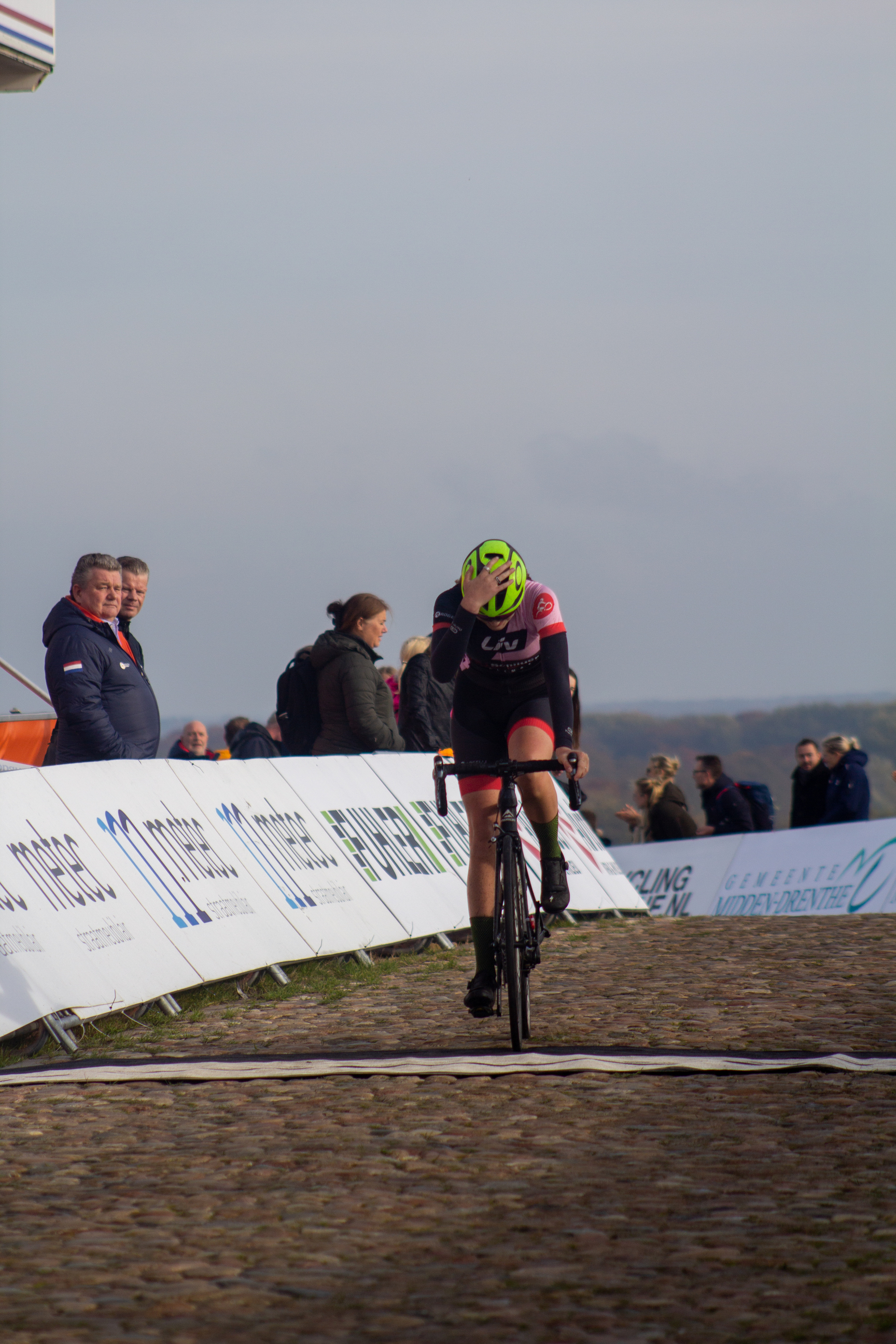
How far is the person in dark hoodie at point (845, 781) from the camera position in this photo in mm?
16406

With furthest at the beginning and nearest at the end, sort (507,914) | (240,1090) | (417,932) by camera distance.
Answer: (417,932) < (507,914) < (240,1090)

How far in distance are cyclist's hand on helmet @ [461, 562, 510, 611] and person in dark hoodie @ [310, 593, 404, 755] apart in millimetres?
4305

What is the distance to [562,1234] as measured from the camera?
3.98m

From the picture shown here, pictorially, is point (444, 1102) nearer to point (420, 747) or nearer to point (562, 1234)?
point (562, 1234)

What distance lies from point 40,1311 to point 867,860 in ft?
43.6

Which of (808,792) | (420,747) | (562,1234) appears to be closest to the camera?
(562,1234)

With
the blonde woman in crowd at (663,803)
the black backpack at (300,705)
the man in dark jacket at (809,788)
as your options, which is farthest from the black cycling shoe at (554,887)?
the man in dark jacket at (809,788)

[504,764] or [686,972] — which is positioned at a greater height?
[504,764]

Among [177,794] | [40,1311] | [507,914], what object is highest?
[177,794]

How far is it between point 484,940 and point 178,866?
223cm

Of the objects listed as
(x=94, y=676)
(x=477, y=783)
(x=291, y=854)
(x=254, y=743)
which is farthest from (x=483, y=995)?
(x=254, y=743)

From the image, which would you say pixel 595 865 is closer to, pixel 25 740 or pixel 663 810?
pixel 663 810

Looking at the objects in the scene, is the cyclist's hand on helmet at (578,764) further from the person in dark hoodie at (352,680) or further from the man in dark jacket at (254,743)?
the man in dark jacket at (254,743)

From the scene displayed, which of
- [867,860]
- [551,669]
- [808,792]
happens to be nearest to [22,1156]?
[551,669]
